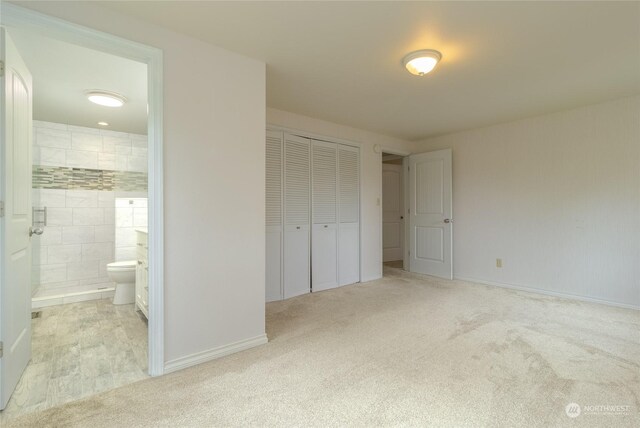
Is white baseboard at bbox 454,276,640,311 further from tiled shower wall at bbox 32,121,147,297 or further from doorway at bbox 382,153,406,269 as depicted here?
tiled shower wall at bbox 32,121,147,297

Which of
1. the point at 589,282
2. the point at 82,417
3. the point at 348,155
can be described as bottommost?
the point at 82,417

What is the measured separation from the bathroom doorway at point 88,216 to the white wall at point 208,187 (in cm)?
10

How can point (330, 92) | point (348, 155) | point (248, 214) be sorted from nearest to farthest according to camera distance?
Result: point (248, 214) < point (330, 92) < point (348, 155)

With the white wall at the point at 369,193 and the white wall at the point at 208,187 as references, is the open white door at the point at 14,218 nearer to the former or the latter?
the white wall at the point at 208,187

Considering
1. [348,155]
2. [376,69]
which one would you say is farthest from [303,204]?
[376,69]

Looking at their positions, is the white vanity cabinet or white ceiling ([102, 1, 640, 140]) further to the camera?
the white vanity cabinet

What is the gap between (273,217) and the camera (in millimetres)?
3518

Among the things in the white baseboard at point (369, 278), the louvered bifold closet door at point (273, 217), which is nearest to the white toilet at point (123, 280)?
the louvered bifold closet door at point (273, 217)

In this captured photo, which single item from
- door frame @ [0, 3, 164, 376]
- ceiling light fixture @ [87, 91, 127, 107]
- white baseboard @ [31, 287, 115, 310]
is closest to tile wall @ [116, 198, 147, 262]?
white baseboard @ [31, 287, 115, 310]

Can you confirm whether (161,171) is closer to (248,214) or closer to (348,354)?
(248,214)

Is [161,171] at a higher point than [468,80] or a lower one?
lower

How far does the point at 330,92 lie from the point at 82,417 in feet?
9.89

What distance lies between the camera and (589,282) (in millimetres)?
3420

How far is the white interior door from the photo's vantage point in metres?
6.45
